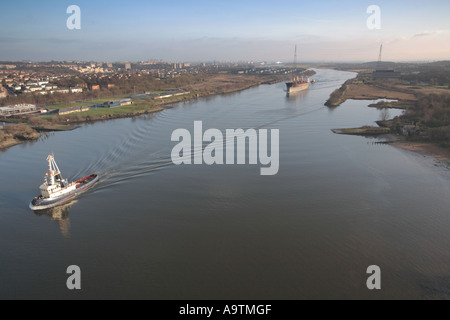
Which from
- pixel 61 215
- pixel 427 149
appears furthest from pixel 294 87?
pixel 61 215

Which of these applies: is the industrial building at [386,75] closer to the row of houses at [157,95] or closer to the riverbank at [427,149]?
the row of houses at [157,95]

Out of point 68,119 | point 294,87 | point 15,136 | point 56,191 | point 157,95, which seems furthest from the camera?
point 294,87

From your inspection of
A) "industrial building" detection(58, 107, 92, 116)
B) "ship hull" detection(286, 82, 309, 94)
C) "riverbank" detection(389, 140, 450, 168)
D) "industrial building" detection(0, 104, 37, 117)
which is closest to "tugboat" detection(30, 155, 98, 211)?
"riverbank" detection(389, 140, 450, 168)

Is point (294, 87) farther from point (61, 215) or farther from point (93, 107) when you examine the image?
point (61, 215)

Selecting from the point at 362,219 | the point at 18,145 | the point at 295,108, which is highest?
the point at 295,108

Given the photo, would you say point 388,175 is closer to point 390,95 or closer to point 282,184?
point 282,184
